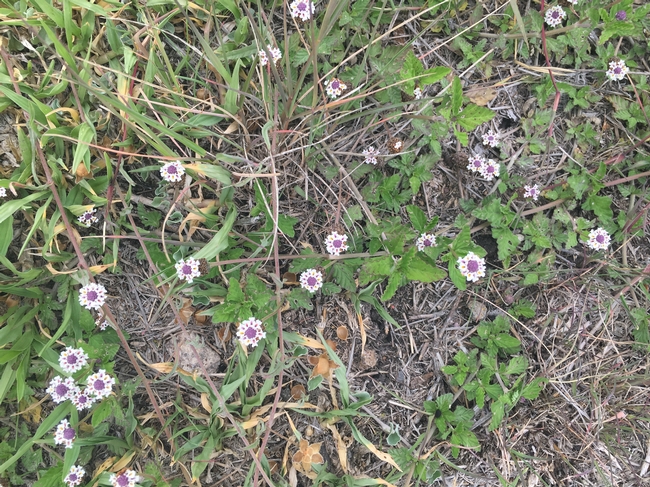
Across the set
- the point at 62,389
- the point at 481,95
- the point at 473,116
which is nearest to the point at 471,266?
the point at 473,116

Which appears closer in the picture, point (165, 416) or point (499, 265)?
point (165, 416)

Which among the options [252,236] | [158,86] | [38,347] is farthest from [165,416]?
[158,86]

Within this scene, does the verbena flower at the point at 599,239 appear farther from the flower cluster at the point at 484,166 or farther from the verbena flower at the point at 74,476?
the verbena flower at the point at 74,476

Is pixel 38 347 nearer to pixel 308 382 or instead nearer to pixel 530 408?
pixel 308 382

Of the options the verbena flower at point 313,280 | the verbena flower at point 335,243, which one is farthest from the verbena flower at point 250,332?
the verbena flower at point 335,243

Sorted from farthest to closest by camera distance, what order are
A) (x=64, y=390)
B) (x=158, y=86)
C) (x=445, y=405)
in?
(x=445, y=405), (x=158, y=86), (x=64, y=390)
